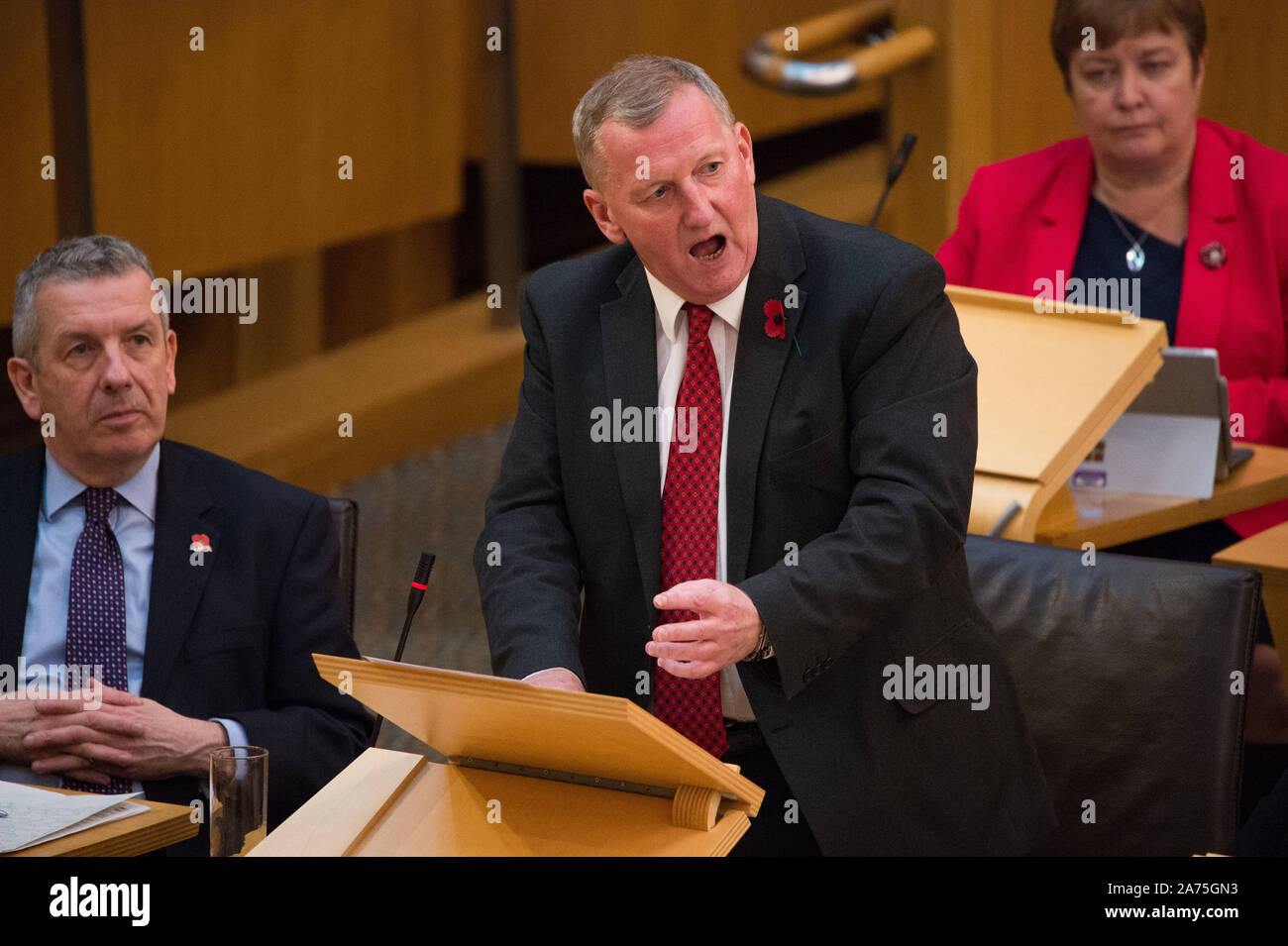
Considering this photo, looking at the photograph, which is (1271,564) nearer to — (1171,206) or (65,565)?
(1171,206)

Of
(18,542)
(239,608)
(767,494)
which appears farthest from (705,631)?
(18,542)

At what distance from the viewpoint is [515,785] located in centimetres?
184

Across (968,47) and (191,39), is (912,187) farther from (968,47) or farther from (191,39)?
(191,39)

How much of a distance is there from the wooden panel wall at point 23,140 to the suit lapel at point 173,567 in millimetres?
1999

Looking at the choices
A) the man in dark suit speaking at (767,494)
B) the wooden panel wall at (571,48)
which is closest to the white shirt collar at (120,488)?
the man in dark suit speaking at (767,494)

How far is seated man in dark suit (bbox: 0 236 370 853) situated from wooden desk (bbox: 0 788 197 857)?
1.44 feet

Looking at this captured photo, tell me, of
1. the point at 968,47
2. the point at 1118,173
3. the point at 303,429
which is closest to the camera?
the point at 1118,173

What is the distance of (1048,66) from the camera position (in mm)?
4891

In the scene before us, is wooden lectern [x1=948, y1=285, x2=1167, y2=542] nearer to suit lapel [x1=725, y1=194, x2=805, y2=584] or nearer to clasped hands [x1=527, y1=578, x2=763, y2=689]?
suit lapel [x1=725, y1=194, x2=805, y2=584]

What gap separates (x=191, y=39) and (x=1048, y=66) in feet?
7.88

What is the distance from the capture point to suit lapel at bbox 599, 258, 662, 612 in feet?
7.18

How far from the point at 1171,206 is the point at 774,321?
180 cm

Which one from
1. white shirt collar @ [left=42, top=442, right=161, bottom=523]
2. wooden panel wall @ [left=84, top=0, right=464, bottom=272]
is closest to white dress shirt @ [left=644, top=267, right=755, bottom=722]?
white shirt collar @ [left=42, top=442, right=161, bottom=523]
